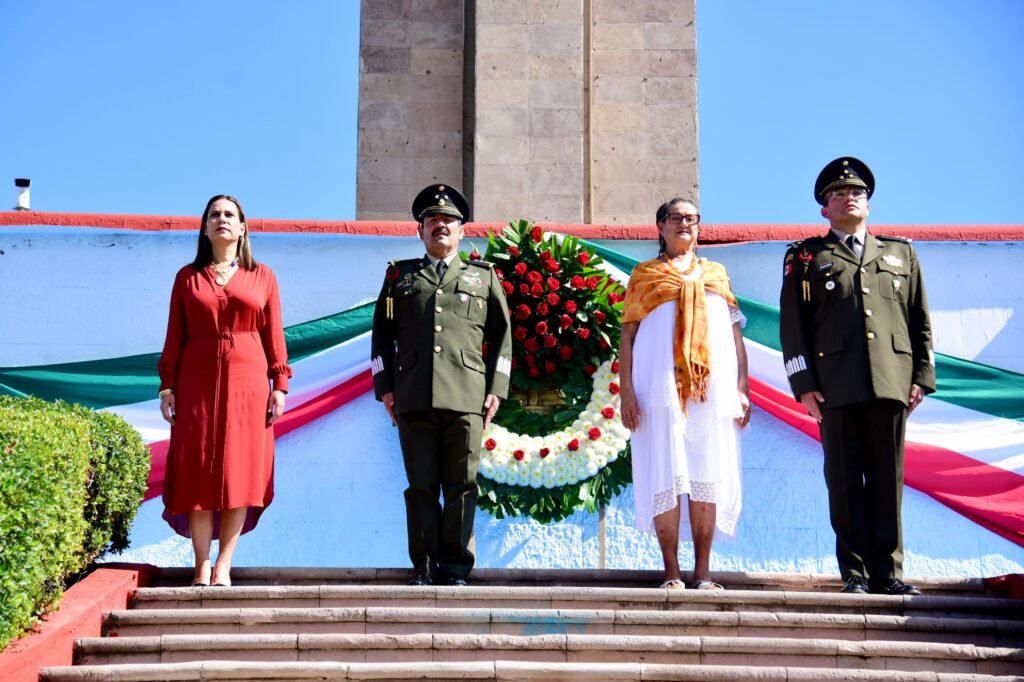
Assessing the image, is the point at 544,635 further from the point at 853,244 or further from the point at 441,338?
the point at 853,244

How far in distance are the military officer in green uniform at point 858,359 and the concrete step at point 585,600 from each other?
268 mm

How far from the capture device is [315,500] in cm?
691

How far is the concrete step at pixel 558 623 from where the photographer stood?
4562 mm

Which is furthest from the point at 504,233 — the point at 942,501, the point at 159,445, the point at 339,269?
the point at 942,501

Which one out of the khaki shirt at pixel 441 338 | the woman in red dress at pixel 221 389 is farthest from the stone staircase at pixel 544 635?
the khaki shirt at pixel 441 338

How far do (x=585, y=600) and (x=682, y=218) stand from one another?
5.95 feet

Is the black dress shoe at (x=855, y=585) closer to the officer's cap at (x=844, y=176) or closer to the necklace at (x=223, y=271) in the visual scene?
the officer's cap at (x=844, y=176)

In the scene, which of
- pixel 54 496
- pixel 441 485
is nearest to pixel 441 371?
pixel 441 485

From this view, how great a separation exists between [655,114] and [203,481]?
20.8ft

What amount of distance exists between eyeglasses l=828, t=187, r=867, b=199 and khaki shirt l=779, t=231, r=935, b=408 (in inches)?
7.2

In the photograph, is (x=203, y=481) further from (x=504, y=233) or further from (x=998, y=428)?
(x=998, y=428)

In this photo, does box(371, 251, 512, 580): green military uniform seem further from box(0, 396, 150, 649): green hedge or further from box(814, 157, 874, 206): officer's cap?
box(814, 157, 874, 206): officer's cap

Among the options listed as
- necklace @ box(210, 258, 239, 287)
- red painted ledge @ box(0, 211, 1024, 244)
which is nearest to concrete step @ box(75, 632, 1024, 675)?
necklace @ box(210, 258, 239, 287)

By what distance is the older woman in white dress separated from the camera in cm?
532
